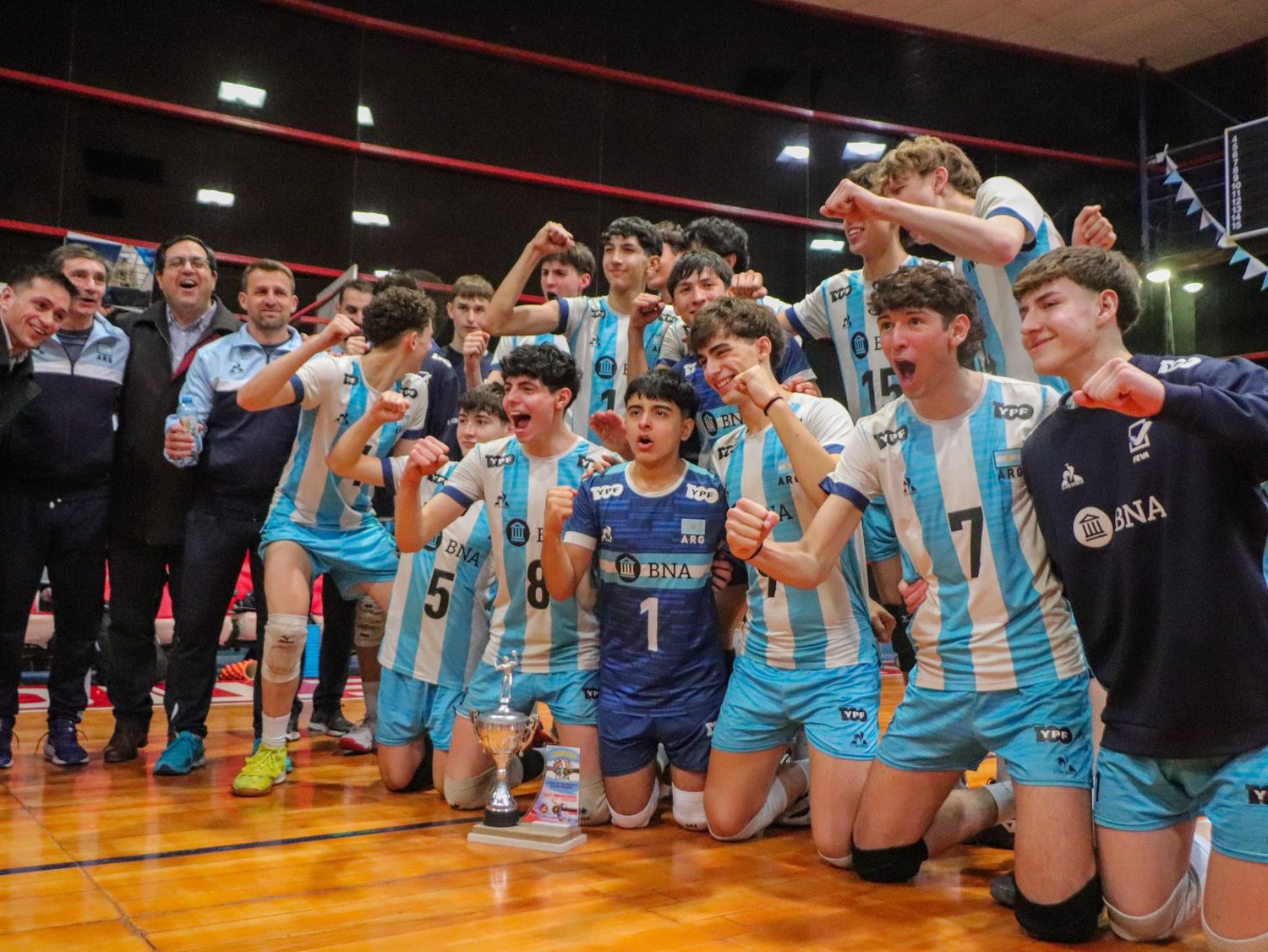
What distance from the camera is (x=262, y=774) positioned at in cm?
394

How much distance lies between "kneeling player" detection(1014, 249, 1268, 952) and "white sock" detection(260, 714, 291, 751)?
289 centimetres

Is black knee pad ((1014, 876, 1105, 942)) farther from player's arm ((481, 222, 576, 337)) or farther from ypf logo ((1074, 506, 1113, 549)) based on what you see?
player's arm ((481, 222, 576, 337))

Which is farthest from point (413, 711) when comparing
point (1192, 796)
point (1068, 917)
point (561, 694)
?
point (1192, 796)

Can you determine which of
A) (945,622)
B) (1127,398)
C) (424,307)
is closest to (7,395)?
(424,307)

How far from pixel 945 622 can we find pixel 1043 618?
249 mm

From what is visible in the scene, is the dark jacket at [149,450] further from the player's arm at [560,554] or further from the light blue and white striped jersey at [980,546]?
the light blue and white striped jersey at [980,546]

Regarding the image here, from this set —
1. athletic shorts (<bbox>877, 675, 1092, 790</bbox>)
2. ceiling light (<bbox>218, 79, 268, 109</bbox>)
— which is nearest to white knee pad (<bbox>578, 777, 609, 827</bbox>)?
athletic shorts (<bbox>877, 675, 1092, 790</bbox>)

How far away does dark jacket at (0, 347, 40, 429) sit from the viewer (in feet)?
13.7

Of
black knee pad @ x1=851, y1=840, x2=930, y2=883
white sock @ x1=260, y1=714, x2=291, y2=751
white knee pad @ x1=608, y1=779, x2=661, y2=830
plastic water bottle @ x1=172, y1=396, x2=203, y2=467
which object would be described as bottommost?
white knee pad @ x1=608, y1=779, x2=661, y2=830

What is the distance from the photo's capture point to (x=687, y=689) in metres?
3.61

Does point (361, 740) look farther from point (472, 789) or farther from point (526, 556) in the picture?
point (526, 556)

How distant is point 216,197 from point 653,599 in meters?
6.56

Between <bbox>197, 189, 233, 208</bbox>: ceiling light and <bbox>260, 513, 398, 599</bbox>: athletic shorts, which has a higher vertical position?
<bbox>197, 189, 233, 208</bbox>: ceiling light

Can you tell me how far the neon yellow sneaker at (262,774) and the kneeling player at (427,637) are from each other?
37 centimetres
